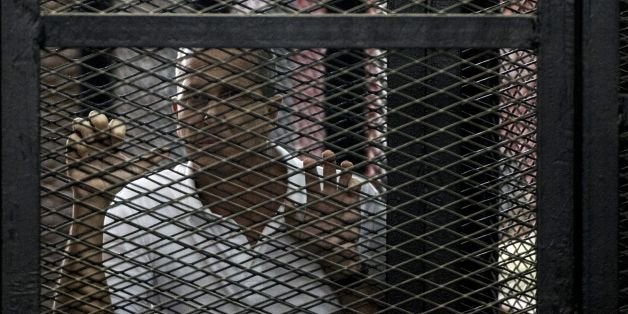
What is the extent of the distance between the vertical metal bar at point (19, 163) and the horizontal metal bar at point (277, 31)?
60mm

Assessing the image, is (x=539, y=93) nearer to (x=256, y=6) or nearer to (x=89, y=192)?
(x=256, y=6)

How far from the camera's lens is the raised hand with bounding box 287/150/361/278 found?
169 centimetres

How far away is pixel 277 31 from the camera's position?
1702 millimetres

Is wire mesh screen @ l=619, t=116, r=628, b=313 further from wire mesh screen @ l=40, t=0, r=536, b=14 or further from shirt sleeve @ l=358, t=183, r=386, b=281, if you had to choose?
shirt sleeve @ l=358, t=183, r=386, b=281

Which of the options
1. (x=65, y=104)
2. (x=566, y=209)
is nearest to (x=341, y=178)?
(x=566, y=209)

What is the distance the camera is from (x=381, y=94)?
1866 millimetres

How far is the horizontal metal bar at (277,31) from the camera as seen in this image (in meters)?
1.69

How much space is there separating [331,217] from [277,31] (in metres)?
0.40

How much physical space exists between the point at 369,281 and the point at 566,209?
1.45ft

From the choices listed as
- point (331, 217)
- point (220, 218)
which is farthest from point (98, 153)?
point (331, 217)

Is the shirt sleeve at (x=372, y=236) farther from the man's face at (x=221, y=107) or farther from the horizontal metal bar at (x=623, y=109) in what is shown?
the horizontal metal bar at (x=623, y=109)

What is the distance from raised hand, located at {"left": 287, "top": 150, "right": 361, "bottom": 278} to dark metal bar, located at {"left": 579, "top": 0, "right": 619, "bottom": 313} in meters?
0.49

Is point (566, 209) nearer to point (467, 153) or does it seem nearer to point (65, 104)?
point (467, 153)

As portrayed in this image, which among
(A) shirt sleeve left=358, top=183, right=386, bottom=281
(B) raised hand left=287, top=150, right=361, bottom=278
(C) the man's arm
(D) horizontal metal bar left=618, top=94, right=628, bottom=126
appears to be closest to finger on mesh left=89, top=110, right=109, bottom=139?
(C) the man's arm
